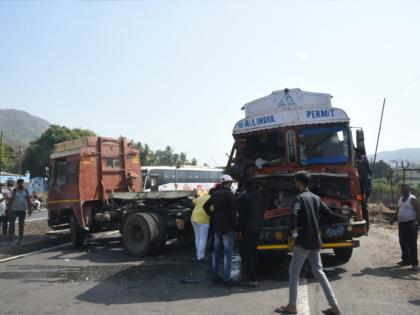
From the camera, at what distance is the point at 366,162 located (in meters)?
8.93

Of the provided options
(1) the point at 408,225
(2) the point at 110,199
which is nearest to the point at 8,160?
(2) the point at 110,199

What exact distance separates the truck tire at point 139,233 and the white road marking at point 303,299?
4.02 m

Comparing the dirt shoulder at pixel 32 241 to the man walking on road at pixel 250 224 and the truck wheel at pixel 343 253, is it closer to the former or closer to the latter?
the man walking on road at pixel 250 224

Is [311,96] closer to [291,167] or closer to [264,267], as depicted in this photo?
[291,167]

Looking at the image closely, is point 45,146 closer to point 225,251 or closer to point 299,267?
point 225,251

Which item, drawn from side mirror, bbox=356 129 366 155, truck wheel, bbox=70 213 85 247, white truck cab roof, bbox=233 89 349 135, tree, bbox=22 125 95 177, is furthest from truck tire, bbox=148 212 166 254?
tree, bbox=22 125 95 177

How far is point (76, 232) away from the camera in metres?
12.2

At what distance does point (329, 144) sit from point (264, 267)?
8.95 ft

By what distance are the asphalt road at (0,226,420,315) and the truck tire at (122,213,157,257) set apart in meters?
0.28

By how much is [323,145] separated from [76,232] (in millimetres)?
6815

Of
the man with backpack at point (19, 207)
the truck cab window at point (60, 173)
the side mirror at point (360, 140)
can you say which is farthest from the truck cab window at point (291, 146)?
the man with backpack at point (19, 207)

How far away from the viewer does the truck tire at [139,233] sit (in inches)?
411

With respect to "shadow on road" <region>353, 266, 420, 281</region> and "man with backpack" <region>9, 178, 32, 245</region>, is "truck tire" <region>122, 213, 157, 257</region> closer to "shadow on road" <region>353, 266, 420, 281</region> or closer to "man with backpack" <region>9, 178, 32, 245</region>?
"man with backpack" <region>9, 178, 32, 245</region>

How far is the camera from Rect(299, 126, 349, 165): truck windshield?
9.08 meters
